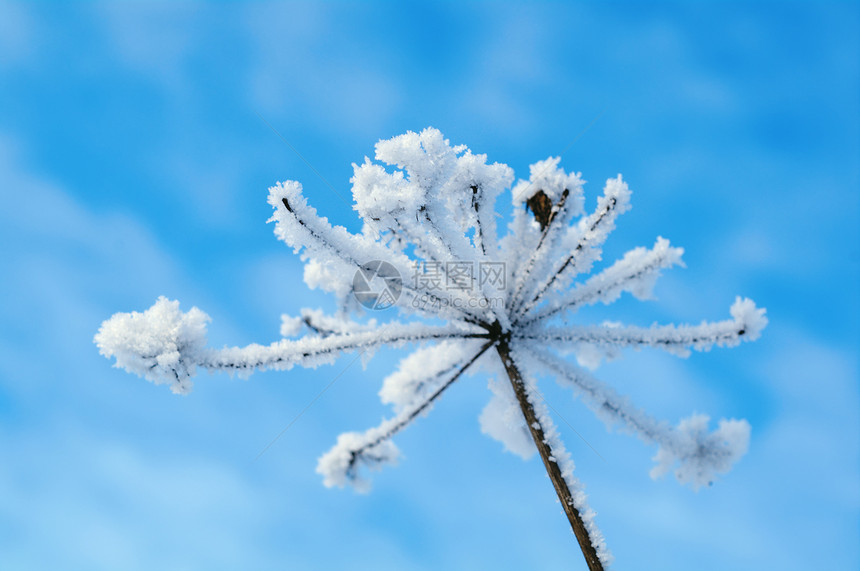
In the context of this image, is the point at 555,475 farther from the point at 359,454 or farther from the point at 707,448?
the point at 359,454

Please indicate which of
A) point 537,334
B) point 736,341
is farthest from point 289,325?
point 736,341

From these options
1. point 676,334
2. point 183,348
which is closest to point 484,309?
point 676,334

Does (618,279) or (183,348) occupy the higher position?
(618,279)

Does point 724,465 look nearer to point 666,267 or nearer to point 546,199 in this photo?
point 666,267

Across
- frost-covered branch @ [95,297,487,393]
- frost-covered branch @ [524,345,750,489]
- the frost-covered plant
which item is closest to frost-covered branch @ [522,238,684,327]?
the frost-covered plant

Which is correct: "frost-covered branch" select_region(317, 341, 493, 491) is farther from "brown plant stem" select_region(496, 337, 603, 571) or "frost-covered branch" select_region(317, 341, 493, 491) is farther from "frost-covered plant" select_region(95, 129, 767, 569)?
"brown plant stem" select_region(496, 337, 603, 571)

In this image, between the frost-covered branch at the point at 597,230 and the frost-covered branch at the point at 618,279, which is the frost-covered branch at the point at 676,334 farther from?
the frost-covered branch at the point at 597,230

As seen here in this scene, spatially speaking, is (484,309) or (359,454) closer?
(484,309)
